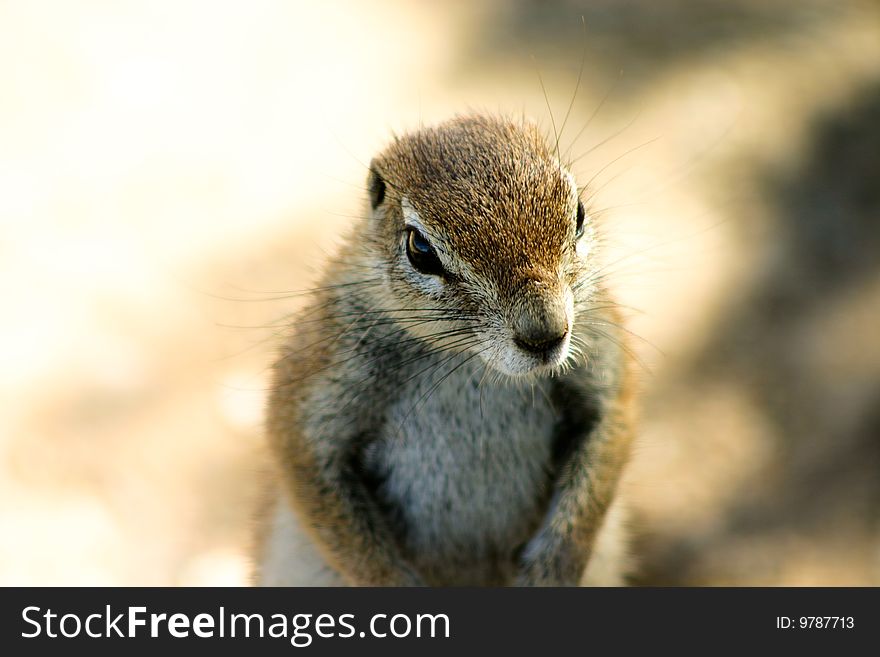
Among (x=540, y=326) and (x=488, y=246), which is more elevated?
(x=488, y=246)

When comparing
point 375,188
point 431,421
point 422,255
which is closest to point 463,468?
point 431,421

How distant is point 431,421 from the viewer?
2.84 m

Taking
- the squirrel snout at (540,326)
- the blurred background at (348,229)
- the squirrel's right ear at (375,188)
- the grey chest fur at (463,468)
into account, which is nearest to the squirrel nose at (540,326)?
the squirrel snout at (540,326)

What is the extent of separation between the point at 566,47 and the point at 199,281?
2462 mm

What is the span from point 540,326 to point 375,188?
0.75 m

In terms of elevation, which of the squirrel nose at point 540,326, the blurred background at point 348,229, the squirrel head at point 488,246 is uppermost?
the blurred background at point 348,229

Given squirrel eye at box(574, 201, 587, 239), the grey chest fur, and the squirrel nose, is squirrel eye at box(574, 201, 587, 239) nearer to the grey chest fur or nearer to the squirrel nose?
the squirrel nose

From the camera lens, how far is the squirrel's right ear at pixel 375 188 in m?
2.76

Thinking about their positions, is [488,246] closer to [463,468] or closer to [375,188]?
[375,188]

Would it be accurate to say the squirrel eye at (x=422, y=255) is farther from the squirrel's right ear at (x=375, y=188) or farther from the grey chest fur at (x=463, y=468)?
the grey chest fur at (x=463, y=468)

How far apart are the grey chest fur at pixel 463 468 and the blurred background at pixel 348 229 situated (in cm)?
54
